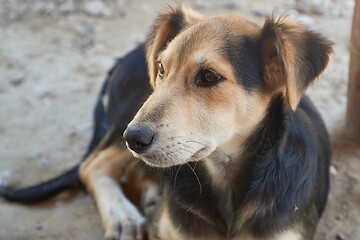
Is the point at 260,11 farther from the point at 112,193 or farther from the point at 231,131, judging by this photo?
the point at 231,131

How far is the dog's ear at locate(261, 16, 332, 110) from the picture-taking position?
218 cm

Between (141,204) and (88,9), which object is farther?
(88,9)

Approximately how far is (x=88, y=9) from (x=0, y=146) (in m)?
2.17

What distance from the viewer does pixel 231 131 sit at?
7.44 ft

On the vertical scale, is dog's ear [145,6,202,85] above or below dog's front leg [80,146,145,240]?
above

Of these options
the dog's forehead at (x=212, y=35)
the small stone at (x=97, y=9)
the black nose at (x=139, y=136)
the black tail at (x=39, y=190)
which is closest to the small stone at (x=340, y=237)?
the dog's forehead at (x=212, y=35)

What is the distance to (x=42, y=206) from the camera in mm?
3338

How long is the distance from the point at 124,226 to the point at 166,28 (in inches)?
42.4

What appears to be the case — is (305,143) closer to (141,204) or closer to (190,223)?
(190,223)

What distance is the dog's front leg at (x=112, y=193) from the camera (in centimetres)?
302

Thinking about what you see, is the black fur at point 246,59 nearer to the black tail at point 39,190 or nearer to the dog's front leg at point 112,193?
the dog's front leg at point 112,193

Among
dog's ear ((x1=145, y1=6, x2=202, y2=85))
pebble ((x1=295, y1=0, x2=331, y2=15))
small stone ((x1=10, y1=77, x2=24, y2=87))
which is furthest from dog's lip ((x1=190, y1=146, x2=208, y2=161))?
pebble ((x1=295, y1=0, x2=331, y2=15))

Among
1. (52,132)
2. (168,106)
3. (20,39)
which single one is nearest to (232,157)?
Answer: (168,106)

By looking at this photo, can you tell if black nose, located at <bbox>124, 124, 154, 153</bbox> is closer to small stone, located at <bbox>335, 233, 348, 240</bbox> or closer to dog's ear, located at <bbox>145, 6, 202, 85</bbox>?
dog's ear, located at <bbox>145, 6, 202, 85</bbox>
